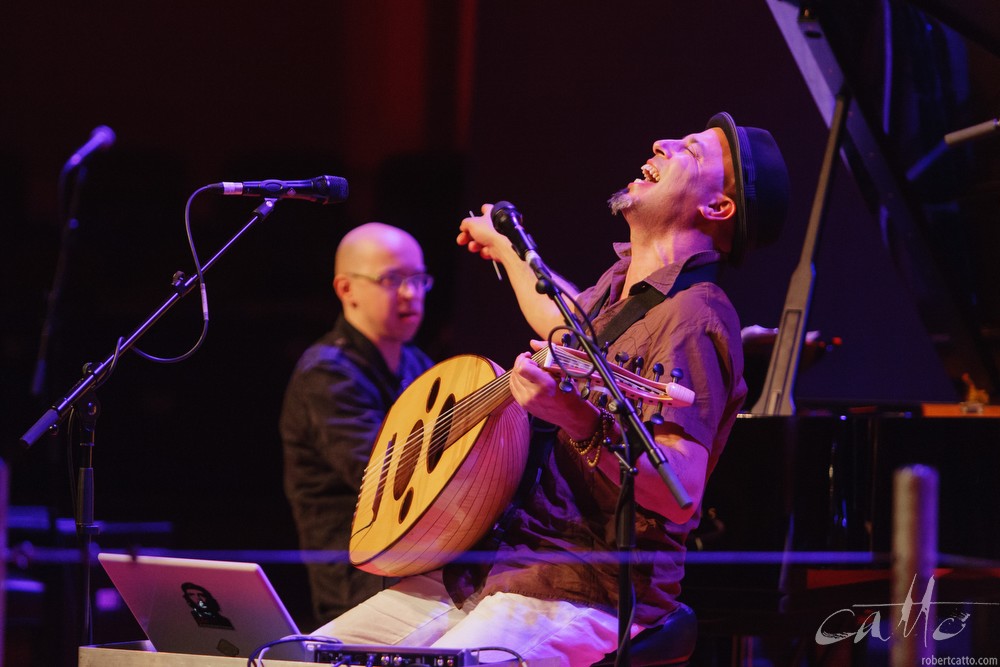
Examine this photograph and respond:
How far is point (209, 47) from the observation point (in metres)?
7.32

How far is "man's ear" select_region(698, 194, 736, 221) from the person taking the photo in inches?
114

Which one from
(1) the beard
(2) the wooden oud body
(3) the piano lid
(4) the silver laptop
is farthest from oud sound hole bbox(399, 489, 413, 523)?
(3) the piano lid

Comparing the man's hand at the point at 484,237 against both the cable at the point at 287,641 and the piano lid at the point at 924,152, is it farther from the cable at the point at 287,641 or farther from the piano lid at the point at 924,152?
the piano lid at the point at 924,152

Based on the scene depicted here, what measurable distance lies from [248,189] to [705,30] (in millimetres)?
2444

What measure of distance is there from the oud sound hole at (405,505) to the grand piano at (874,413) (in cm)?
104

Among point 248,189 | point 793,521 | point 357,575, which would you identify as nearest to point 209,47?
point 357,575

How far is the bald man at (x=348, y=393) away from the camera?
434 cm

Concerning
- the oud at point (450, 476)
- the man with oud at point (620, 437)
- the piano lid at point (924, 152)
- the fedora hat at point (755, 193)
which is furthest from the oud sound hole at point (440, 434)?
the piano lid at point (924, 152)

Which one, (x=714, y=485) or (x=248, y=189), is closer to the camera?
(x=248, y=189)

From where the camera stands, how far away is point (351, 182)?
7.46 meters

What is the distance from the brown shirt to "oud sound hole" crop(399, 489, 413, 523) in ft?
0.81

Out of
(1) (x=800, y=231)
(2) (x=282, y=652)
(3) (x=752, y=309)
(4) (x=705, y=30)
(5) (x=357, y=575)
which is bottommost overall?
(5) (x=357, y=575)

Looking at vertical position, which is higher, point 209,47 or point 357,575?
point 209,47

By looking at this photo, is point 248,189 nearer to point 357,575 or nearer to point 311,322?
point 357,575
